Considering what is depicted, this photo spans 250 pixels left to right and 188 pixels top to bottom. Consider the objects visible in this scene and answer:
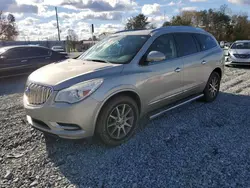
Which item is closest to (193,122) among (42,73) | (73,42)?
(42,73)

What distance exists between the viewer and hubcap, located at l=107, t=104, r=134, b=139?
3279 mm

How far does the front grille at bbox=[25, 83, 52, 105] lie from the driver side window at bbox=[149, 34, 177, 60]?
6.26 feet

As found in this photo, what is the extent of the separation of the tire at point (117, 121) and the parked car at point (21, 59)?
699cm

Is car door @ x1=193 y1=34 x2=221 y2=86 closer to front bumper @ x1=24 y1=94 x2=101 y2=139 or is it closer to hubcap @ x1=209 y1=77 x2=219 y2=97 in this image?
hubcap @ x1=209 y1=77 x2=219 y2=97

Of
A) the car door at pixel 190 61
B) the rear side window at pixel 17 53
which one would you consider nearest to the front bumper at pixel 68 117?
the car door at pixel 190 61

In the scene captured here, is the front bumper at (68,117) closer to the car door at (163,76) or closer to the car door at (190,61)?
the car door at (163,76)

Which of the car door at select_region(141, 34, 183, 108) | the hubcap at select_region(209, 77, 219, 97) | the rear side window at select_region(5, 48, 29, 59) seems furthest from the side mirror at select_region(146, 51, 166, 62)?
the rear side window at select_region(5, 48, 29, 59)

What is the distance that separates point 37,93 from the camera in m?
3.08

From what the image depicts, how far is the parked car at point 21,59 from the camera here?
8539mm

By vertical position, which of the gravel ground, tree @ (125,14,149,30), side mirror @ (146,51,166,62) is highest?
tree @ (125,14,149,30)

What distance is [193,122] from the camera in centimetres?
426

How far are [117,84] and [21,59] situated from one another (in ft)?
23.6

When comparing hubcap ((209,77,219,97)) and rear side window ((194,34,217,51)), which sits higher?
rear side window ((194,34,217,51))

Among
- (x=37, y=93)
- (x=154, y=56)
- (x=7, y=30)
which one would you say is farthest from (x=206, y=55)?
(x=7, y=30)
